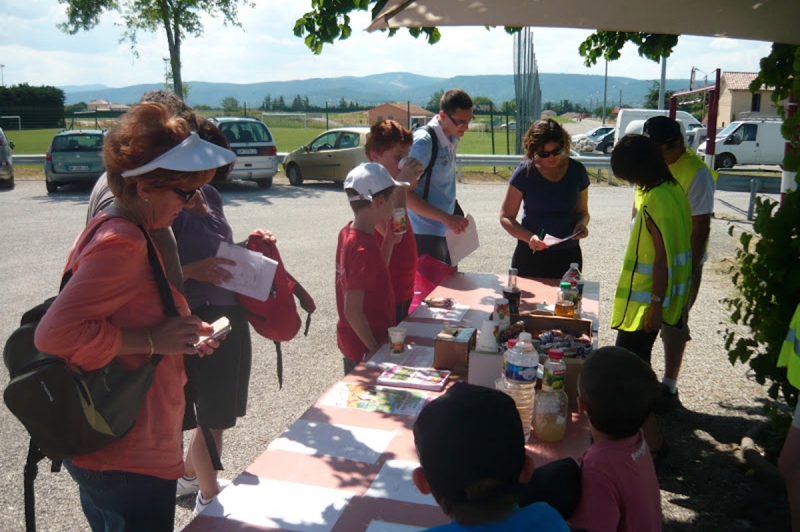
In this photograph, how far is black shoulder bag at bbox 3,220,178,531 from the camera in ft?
5.65

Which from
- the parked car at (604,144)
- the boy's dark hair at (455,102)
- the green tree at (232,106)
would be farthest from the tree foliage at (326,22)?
the green tree at (232,106)

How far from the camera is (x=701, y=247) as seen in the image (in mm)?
4211

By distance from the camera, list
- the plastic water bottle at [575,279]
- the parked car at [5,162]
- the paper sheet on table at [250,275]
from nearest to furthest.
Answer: the paper sheet on table at [250,275]
the plastic water bottle at [575,279]
the parked car at [5,162]

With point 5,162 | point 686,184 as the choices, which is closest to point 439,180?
point 686,184

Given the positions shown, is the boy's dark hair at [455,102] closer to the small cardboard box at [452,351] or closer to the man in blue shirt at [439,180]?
the man in blue shirt at [439,180]

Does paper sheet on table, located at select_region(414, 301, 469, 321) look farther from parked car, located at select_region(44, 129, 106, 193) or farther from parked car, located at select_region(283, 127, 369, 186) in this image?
parked car, located at select_region(44, 129, 106, 193)

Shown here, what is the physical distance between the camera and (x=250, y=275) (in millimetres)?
2766

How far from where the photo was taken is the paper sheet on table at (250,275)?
276 cm

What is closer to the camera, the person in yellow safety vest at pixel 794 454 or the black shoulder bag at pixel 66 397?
the black shoulder bag at pixel 66 397

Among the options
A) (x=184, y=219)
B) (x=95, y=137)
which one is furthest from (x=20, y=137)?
(x=184, y=219)

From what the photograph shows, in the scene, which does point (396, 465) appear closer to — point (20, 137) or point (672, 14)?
point (672, 14)

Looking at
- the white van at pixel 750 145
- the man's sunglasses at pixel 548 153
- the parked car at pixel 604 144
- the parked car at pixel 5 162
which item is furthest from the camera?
the parked car at pixel 604 144

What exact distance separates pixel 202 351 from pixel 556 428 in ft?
4.10

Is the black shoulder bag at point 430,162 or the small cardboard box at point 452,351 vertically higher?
the black shoulder bag at point 430,162
